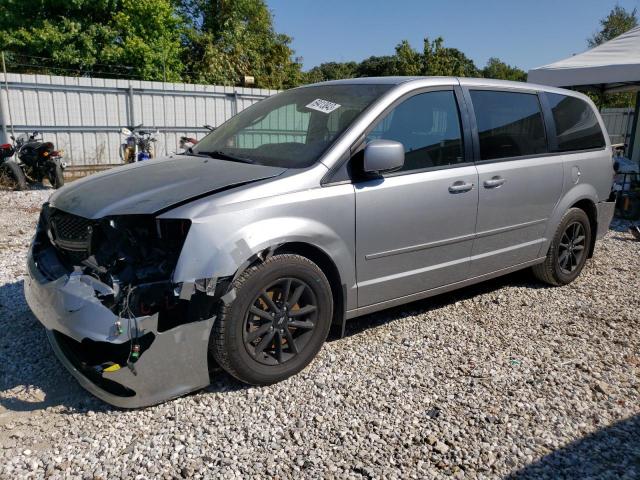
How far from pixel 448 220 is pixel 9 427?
2900 mm

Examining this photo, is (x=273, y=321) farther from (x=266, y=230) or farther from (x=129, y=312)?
(x=129, y=312)

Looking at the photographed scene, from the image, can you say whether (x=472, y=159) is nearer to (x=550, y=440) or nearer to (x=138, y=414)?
(x=550, y=440)

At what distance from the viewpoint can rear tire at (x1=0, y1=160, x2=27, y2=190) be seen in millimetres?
9305

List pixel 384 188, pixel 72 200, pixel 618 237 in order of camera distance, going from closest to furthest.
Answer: pixel 72 200 < pixel 384 188 < pixel 618 237

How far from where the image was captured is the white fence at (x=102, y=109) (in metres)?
10.9

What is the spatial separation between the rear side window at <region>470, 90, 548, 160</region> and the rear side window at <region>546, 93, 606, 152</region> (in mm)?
249

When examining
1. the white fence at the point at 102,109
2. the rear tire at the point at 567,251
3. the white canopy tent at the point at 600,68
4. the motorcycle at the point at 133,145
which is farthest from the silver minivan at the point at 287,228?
the white fence at the point at 102,109

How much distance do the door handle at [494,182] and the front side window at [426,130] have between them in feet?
0.88

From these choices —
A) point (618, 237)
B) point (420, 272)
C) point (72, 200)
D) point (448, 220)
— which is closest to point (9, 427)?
point (72, 200)

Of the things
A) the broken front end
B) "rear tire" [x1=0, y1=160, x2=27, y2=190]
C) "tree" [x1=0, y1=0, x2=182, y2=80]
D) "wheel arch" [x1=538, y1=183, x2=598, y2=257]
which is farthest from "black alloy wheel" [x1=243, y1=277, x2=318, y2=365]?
"tree" [x1=0, y1=0, x2=182, y2=80]

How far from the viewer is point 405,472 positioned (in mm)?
2389

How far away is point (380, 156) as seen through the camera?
3.16m

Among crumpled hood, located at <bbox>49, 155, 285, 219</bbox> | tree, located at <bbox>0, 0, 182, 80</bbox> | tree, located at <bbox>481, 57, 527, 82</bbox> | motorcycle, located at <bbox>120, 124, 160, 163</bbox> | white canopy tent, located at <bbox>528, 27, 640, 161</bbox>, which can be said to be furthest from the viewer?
tree, located at <bbox>481, 57, 527, 82</bbox>

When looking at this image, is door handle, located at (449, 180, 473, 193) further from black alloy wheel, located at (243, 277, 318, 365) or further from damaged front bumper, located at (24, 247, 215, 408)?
damaged front bumper, located at (24, 247, 215, 408)
